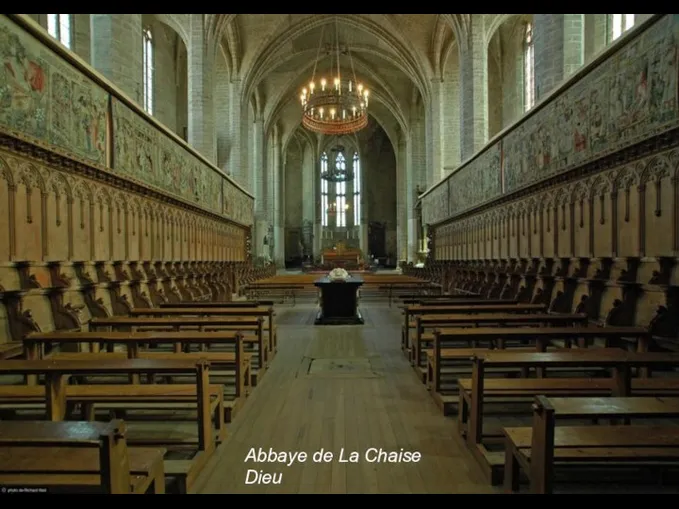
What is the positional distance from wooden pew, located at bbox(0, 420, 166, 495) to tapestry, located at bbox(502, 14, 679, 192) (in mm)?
6537

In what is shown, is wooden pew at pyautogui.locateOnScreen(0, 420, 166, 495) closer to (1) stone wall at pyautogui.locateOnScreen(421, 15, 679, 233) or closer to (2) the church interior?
(2) the church interior

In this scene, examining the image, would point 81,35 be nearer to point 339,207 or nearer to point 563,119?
point 563,119

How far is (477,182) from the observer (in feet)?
45.9

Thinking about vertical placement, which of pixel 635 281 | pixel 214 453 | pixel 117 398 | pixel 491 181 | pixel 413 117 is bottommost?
pixel 214 453

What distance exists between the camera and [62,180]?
22.0 ft

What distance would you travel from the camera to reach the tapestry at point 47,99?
18.5ft

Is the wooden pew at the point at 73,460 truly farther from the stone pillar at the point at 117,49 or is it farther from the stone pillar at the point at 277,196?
the stone pillar at the point at 277,196

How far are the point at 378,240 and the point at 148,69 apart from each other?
90.6ft

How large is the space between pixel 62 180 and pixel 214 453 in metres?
5.49

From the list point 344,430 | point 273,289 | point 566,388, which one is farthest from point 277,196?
point 566,388

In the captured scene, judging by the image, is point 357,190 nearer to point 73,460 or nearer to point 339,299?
point 339,299

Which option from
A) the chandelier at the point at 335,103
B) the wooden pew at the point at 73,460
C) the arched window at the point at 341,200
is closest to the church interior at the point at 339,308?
the wooden pew at the point at 73,460

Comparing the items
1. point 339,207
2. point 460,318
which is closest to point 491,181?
point 460,318

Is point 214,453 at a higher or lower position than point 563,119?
lower
